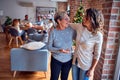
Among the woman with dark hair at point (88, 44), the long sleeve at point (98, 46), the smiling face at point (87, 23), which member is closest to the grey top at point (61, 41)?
the woman with dark hair at point (88, 44)

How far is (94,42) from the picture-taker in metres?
1.67

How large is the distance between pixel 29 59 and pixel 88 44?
5.95 ft

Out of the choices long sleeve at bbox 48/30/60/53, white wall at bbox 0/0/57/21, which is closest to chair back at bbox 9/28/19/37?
white wall at bbox 0/0/57/21

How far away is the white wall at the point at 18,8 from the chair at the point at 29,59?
7388 mm

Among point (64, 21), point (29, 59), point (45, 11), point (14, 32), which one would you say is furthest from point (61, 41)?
point (45, 11)

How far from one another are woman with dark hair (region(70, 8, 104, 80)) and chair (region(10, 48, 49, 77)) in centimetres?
136

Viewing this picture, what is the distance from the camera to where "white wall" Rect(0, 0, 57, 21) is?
32.5 ft

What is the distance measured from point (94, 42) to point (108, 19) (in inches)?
16.5

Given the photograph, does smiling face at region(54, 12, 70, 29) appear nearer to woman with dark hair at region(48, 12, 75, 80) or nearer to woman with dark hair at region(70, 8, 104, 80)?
woman with dark hair at region(48, 12, 75, 80)

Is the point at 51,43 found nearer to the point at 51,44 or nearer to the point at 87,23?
the point at 51,44

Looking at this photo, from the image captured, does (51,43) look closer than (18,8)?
Yes

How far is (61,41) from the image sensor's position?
6.45 feet

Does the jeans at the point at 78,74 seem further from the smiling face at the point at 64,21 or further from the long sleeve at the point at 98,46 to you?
the smiling face at the point at 64,21

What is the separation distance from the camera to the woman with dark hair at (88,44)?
162 cm
